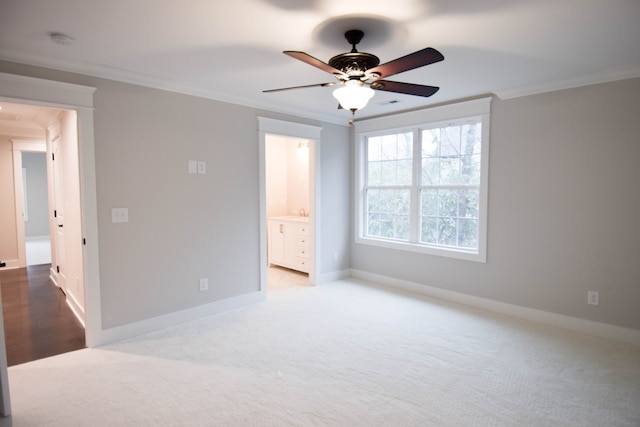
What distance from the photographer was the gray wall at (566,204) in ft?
10.3

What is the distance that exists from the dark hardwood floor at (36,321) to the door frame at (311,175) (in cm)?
200

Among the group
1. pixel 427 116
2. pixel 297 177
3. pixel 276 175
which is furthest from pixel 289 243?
pixel 427 116

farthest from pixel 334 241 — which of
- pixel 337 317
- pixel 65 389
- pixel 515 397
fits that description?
pixel 65 389

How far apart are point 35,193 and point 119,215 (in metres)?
8.73

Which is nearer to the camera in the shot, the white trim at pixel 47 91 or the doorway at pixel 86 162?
the white trim at pixel 47 91

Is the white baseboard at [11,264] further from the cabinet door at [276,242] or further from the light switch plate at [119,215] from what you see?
the light switch plate at [119,215]

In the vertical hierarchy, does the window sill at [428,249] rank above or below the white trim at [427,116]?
below

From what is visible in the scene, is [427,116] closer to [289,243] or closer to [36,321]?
[289,243]

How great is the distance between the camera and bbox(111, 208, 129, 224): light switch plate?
319 cm

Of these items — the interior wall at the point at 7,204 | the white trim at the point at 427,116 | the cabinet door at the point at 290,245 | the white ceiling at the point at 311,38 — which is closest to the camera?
the white ceiling at the point at 311,38

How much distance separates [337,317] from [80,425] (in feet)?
7.72

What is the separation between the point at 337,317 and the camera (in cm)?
378

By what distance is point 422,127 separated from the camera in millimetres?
4570

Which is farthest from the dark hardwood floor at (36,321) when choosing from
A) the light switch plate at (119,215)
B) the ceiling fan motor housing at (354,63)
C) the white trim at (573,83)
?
the white trim at (573,83)
